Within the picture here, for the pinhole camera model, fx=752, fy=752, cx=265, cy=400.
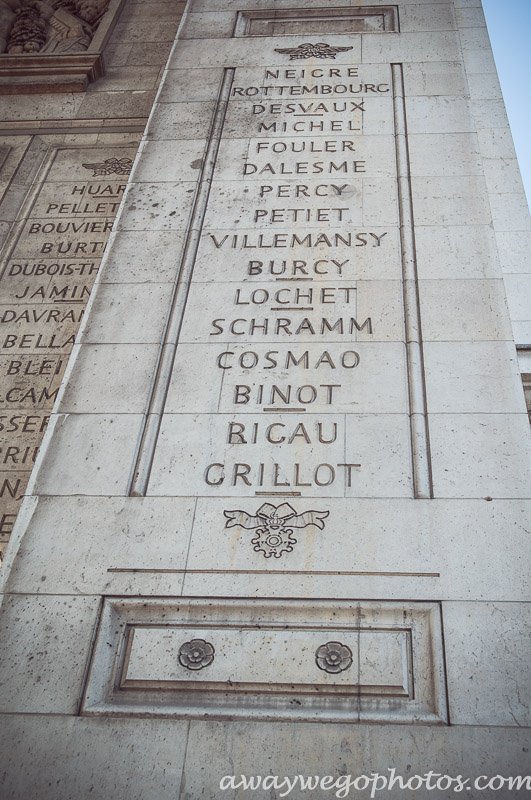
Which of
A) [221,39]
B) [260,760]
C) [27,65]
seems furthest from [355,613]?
[27,65]

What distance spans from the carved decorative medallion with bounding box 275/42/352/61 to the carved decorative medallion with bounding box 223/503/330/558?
6839mm

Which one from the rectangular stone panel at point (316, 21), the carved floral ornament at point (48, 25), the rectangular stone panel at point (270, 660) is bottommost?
the rectangular stone panel at point (270, 660)

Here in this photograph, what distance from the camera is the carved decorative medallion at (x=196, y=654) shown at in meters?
5.05

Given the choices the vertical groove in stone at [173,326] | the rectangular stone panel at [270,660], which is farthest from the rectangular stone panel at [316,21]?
the rectangular stone panel at [270,660]

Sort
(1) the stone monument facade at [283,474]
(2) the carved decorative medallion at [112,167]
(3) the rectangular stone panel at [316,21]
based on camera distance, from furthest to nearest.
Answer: (2) the carved decorative medallion at [112,167]
(3) the rectangular stone panel at [316,21]
(1) the stone monument facade at [283,474]

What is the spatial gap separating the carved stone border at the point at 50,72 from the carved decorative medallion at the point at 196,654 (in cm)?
1013

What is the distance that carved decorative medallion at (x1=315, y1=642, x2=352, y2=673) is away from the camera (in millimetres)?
4953

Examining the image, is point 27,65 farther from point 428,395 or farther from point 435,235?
point 428,395

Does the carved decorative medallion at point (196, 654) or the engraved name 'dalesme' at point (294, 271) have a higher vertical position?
the engraved name 'dalesme' at point (294, 271)

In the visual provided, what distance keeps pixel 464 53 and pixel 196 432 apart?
24.9ft

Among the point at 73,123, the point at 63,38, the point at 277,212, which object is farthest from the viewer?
the point at 63,38

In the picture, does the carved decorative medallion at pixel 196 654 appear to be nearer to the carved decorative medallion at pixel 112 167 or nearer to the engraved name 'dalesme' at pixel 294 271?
the engraved name 'dalesme' at pixel 294 271

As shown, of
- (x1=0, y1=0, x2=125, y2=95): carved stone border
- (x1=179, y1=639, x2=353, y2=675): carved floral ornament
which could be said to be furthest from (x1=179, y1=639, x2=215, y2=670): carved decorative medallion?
(x1=0, y1=0, x2=125, y2=95): carved stone border

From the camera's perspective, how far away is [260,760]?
15.1 ft
